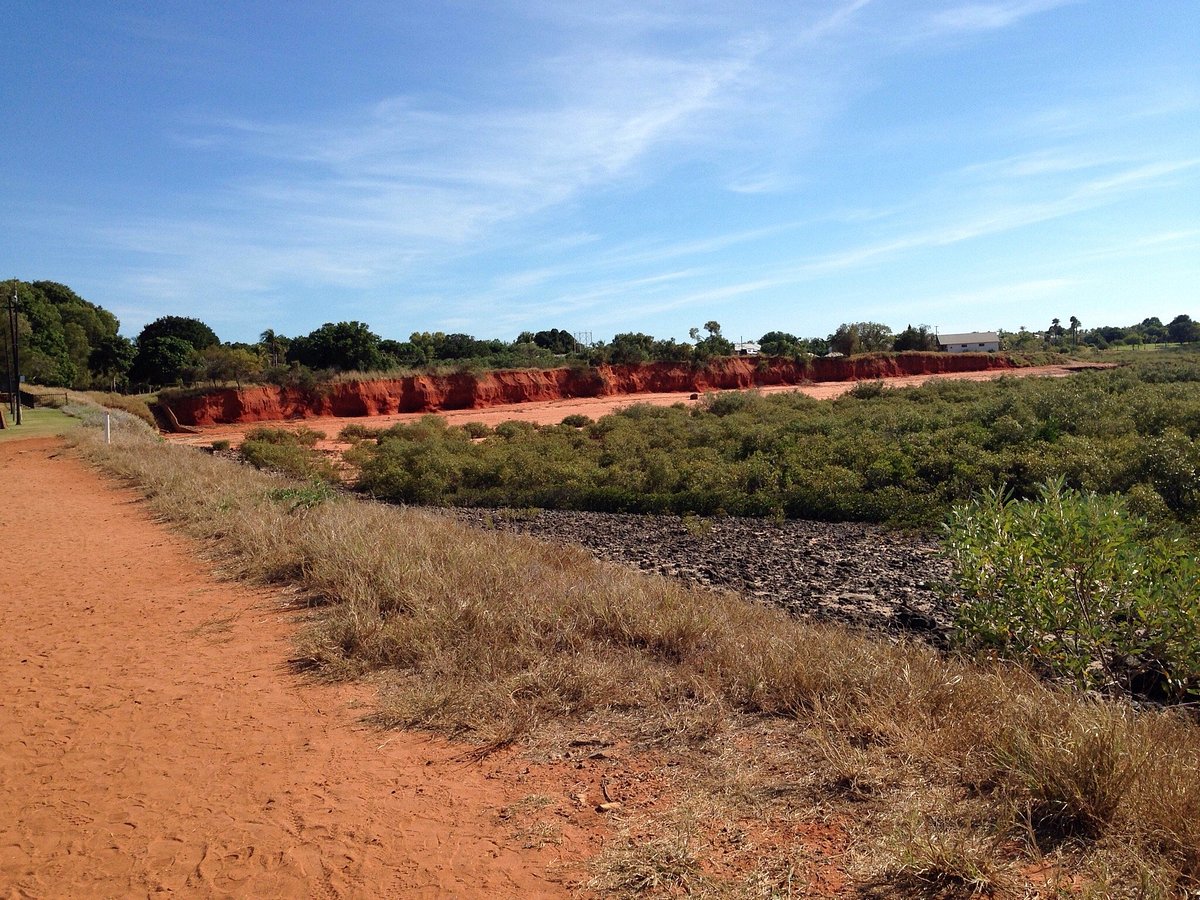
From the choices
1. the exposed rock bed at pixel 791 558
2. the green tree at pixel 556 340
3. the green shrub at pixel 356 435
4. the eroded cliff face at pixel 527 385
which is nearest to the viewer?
the exposed rock bed at pixel 791 558

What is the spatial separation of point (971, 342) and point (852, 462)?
9736cm

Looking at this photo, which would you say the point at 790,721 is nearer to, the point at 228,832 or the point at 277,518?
the point at 228,832

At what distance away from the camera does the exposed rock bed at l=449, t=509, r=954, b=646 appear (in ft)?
32.6

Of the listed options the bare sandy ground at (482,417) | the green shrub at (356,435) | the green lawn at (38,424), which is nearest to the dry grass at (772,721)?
the green shrub at (356,435)

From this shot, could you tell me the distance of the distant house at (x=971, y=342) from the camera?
104 metres

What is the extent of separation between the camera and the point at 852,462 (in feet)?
67.5

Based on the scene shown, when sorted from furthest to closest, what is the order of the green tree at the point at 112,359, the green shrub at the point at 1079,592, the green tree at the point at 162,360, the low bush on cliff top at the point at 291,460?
the green tree at the point at 112,359 → the green tree at the point at 162,360 → the low bush on cliff top at the point at 291,460 → the green shrub at the point at 1079,592

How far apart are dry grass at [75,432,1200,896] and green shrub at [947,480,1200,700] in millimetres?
510

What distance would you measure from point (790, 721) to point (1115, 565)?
272 centimetres

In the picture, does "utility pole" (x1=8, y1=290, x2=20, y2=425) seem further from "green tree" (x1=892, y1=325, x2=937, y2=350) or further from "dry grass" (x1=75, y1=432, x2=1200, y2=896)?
"green tree" (x1=892, y1=325, x2=937, y2=350)

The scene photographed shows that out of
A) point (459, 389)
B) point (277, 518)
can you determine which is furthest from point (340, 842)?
point (459, 389)

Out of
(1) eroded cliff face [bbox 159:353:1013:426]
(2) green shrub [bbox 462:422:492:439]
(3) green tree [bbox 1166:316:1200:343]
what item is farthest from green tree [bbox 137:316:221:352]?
(3) green tree [bbox 1166:316:1200:343]

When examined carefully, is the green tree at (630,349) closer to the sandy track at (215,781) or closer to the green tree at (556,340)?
the green tree at (556,340)

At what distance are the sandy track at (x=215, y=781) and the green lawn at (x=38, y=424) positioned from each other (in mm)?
29543
